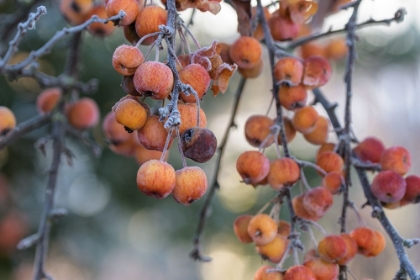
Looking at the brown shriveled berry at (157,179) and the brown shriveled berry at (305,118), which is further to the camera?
the brown shriveled berry at (305,118)

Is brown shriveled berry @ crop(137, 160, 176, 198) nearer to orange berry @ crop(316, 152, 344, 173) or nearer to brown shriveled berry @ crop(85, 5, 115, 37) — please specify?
orange berry @ crop(316, 152, 344, 173)

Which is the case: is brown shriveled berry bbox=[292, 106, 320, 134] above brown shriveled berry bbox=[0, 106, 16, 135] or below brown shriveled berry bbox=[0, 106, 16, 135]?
above

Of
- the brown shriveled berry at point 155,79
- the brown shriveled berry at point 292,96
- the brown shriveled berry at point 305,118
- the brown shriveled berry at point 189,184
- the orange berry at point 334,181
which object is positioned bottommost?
the orange berry at point 334,181

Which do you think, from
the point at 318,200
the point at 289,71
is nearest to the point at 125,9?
the point at 289,71

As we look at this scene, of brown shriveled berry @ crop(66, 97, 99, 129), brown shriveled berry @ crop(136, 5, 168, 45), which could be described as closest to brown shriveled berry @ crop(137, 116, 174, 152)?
brown shriveled berry @ crop(136, 5, 168, 45)

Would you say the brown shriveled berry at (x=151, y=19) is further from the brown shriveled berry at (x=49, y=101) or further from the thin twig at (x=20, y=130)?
the brown shriveled berry at (x=49, y=101)

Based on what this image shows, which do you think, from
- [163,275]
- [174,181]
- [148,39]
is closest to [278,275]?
[174,181]

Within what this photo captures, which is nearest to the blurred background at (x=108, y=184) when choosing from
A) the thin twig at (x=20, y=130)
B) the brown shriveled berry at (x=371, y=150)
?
the thin twig at (x=20, y=130)
